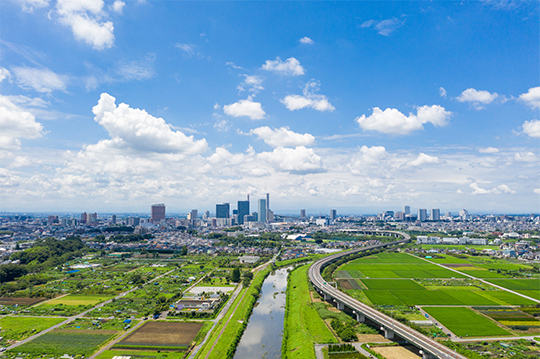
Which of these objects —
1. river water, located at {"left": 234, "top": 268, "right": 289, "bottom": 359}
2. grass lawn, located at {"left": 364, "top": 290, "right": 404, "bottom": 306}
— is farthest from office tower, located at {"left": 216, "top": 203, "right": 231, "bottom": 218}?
grass lawn, located at {"left": 364, "top": 290, "right": 404, "bottom": 306}

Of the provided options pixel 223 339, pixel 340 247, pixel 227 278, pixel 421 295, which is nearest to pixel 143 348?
pixel 223 339

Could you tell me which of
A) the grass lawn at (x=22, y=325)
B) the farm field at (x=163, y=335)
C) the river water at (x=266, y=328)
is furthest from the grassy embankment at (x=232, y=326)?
the grass lawn at (x=22, y=325)

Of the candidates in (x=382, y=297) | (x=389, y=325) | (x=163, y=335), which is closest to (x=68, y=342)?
(x=163, y=335)

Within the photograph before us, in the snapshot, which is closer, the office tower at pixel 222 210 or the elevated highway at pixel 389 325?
the elevated highway at pixel 389 325

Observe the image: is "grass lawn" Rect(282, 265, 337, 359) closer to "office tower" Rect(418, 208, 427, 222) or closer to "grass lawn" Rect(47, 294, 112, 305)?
"grass lawn" Rect(47, 294, 112, 305)

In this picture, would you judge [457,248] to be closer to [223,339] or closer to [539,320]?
[539,320]

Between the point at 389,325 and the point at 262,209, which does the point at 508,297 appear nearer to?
the point at 389,325

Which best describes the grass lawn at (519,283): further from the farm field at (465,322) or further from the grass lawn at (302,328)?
the grass lawn at (302,328)
